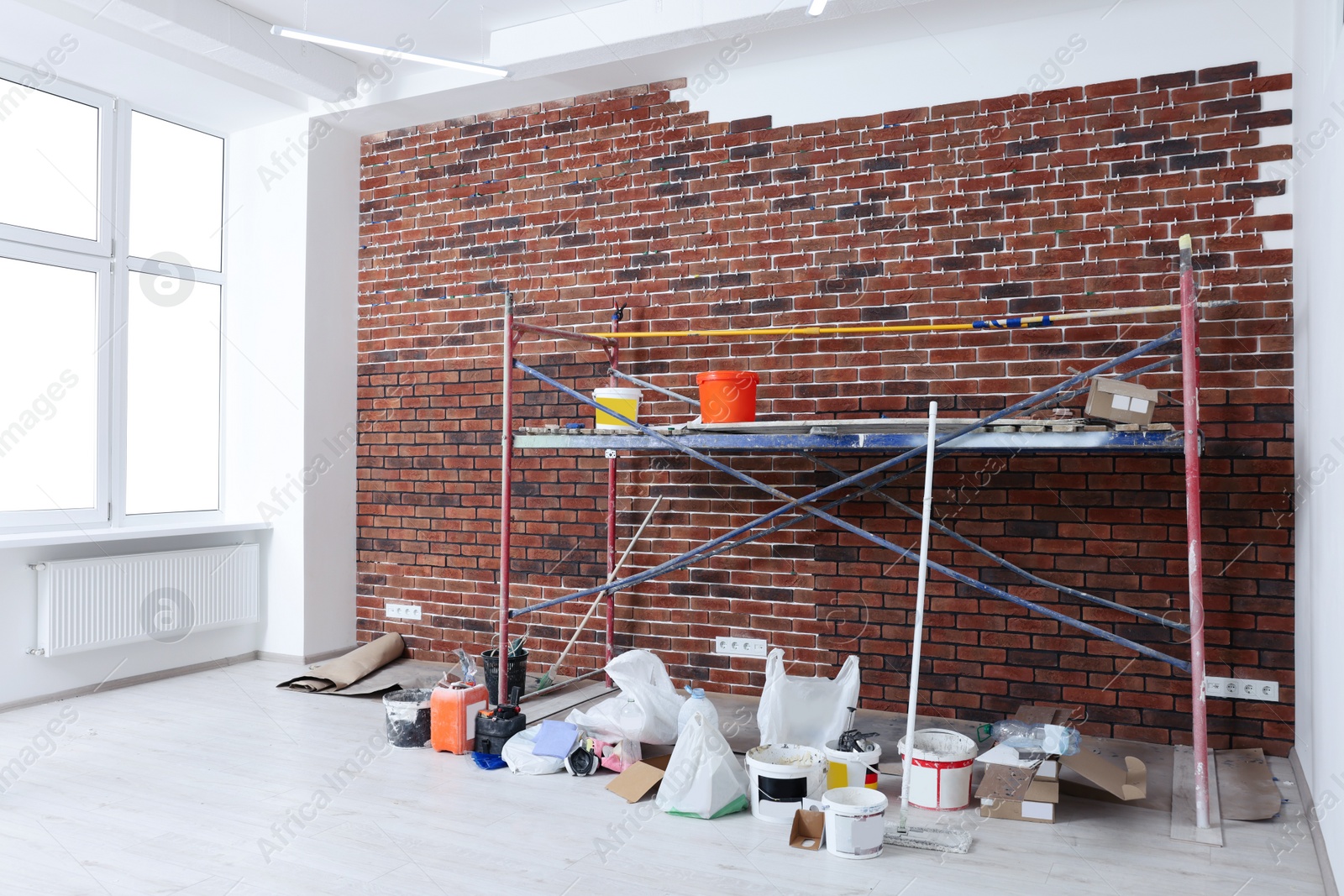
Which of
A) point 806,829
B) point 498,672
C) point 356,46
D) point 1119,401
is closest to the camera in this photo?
point 806,829

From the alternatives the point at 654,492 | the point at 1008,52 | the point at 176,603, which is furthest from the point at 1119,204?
the point at 176,603

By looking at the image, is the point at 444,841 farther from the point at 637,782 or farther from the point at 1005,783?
the point at 1005,783

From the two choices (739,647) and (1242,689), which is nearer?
(1242,689)

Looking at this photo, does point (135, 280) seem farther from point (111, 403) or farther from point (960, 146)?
point (960, 146)

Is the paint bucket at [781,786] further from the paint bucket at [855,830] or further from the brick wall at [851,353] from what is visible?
the brick wall at [851,353]

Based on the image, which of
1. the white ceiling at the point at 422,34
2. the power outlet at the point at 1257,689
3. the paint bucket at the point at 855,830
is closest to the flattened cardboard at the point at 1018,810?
the paint bucket at the point at 855,830

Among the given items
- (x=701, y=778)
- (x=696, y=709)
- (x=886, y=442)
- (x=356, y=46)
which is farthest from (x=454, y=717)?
(x=356, y=46)

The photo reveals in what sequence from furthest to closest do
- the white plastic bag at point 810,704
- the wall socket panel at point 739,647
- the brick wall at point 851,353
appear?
the wall socket panel at point 739,647
the brick wall at point 851,353
the white plastic bag at point 810,704

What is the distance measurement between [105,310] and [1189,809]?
16.4 ft

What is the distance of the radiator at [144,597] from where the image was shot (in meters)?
4.20

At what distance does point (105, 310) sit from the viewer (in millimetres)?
4730

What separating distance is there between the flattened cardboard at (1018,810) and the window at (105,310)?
13.7 ft

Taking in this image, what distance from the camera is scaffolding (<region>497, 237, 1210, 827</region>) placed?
293cm

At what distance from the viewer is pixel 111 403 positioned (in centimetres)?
476
